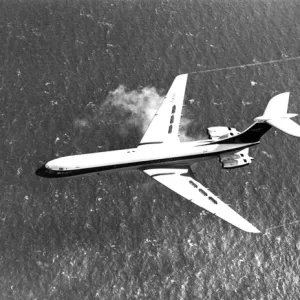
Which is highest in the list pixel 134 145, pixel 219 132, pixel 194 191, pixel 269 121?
pixel 269 121

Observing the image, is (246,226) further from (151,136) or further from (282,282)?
(151,136)

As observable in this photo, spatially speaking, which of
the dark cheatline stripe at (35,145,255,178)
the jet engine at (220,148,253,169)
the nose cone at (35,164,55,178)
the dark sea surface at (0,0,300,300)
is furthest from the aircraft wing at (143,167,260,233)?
the nose cone at (35,164,55,178)

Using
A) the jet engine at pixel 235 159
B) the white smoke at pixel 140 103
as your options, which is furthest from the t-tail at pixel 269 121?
the white smoke at pixel 140 103

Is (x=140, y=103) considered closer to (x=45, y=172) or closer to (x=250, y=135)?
(x=250, y=135)

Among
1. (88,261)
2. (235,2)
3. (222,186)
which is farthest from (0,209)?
(235,2)

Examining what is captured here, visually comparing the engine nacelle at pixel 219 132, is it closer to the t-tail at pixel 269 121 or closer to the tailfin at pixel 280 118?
the t-tail at pixel 269 121

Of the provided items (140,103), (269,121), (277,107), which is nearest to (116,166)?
(140,103)
